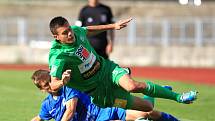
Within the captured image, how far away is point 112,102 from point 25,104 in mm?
4663

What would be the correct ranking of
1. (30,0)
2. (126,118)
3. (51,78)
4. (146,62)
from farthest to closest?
1. (30,0)
2. (146,62)
3. (126,118)
4. (51,78)

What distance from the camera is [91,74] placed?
973 cm

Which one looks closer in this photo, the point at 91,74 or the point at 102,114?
the point at 91,74

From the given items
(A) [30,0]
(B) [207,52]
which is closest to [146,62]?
(B) [207,52]

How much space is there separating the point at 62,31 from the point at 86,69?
2.07 feet

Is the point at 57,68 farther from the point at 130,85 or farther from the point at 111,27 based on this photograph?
the point at 111,27

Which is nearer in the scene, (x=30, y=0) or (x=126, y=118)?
(x=126, y=118)

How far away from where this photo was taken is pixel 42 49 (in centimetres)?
3152

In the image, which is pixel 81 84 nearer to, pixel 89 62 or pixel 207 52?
pixel 89 62

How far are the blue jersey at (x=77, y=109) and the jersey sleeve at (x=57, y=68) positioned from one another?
525 millimetres

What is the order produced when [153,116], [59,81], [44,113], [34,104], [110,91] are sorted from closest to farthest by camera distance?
[59,81] < [110,91] < [44,113] < [153,116] < [34,104]

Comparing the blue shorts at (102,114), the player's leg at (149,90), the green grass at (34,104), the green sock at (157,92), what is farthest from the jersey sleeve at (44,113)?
the green grass at (34,104)

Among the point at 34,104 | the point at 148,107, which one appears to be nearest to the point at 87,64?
the point at 148,107

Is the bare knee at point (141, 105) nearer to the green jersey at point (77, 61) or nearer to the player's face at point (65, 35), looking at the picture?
the green jersey at point (77, 61)
